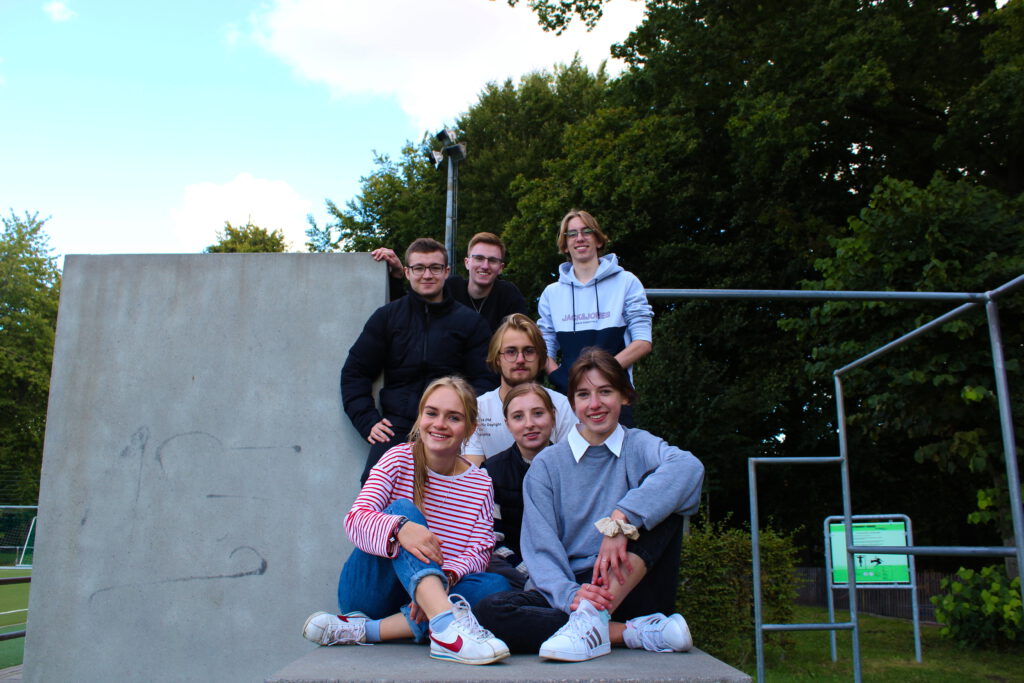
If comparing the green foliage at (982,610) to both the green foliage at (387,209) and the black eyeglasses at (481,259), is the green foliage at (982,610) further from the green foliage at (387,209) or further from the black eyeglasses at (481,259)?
the green foliage at (387,209)

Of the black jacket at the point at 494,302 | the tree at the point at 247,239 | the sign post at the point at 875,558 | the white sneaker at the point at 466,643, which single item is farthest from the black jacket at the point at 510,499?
the tree at the point at 247,239

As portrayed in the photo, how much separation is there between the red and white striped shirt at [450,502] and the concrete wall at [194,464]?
42.1 inches

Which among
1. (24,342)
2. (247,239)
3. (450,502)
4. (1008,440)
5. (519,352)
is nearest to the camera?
(450,502)

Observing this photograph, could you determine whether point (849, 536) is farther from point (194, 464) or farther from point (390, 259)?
point (194, 464)

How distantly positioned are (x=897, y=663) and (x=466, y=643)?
28.0ft

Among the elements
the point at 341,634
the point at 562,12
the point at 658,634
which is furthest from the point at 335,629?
the point at 562,12

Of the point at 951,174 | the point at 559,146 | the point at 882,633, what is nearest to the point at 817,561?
the point at 882,633

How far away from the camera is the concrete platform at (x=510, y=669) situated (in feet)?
6.71

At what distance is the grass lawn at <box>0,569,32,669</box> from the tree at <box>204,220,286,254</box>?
15.4 meters

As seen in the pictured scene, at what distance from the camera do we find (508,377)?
340 centimetres

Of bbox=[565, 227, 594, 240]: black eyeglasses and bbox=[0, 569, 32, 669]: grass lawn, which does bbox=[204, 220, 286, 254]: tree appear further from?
bbox=[565, 227, 594, 240]: black eyeglasses

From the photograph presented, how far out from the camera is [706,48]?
13.7 m

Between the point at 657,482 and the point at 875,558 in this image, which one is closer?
the point at 657,482

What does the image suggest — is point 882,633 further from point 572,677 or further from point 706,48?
point 572,677
